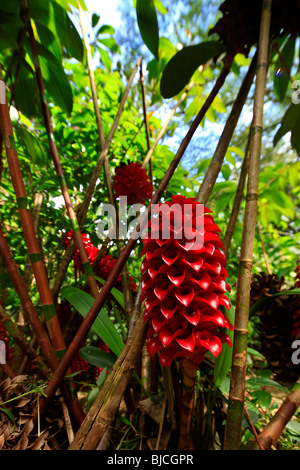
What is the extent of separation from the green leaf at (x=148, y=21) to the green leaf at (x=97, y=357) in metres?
0.60

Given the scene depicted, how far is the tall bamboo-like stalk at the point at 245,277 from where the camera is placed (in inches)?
12.1

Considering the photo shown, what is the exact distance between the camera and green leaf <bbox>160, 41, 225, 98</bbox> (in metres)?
0.54

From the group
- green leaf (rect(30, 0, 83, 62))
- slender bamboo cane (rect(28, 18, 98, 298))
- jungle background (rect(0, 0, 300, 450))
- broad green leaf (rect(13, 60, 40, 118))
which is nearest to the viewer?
jungle background (rect(0, 0, 300, 450))

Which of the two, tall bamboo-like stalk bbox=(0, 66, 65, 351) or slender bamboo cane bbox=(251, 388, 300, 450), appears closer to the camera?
slender bamboo cane bbox=(251, 388, 300, 450)

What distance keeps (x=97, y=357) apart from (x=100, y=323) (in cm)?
6

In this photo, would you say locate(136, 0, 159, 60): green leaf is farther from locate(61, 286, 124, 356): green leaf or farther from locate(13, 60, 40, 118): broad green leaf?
locate(61, 286, 124, 356): green leaf

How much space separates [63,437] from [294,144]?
0.71 meters

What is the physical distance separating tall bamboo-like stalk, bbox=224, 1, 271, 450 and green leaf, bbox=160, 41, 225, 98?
0.12 meters

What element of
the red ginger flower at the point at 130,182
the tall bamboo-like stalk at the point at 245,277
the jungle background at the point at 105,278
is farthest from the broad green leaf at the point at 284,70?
the red ginger flower at the point at 130,182

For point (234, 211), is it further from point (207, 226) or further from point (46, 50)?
point (46, 50)

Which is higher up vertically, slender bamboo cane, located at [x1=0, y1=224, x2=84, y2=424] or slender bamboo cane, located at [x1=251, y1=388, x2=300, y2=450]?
slender bamboo cane, located at [x1=0, y1=224, x2=84, y2=424]

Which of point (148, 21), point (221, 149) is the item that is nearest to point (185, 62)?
point (148, 21)

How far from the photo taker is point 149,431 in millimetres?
439

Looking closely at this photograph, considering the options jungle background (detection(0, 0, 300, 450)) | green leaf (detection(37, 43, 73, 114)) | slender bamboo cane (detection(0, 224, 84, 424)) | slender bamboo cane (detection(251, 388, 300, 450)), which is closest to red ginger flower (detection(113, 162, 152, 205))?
jungle background (detection(0, 0, 300, 450))
